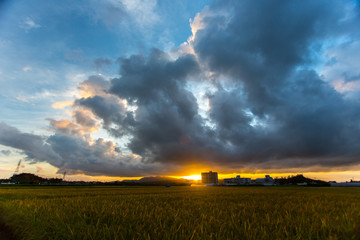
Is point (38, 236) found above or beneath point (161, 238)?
beneath

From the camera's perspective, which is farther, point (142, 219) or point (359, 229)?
point (142, 219)

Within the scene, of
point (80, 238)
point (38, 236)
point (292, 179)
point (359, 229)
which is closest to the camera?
point (80, 238)

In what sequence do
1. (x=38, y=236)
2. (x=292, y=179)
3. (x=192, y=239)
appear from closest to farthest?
1. (x=192, y=239)
2. (x=38, y=236)
3. (x=292, y=179)

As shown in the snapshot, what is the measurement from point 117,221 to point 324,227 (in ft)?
14.3

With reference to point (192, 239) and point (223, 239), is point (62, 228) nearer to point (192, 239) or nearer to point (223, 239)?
point (192, 239)

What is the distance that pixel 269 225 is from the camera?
3648 millimetres

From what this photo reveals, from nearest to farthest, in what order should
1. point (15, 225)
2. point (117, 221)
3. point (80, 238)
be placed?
point (80, 238) → point (117, 221) → point (15, 225)

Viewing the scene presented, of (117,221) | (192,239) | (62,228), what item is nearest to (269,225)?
(192,239)

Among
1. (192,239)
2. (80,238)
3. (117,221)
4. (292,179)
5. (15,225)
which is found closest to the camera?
(192,239)

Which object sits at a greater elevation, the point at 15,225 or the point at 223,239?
the point at 223,239

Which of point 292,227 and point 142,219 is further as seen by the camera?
point 142,219

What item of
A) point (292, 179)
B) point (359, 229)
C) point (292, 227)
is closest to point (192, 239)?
point (292, 227)

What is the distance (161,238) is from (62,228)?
233 cm

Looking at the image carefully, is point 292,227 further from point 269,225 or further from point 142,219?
point 142,219
